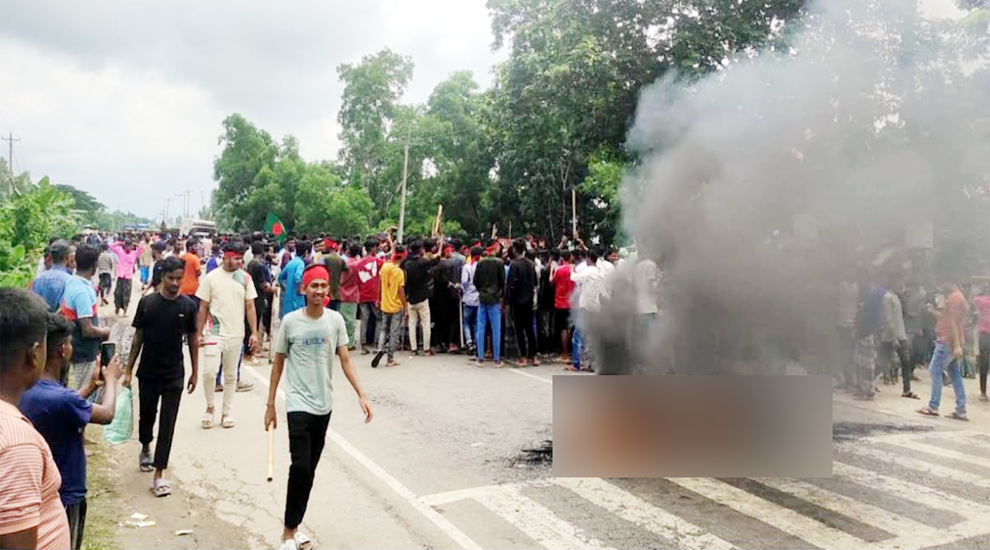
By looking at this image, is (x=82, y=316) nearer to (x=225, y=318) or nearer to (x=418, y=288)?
(x=225, y=318)

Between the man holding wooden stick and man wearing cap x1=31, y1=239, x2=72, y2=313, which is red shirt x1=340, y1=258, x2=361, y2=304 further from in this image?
the man holding wooden stick

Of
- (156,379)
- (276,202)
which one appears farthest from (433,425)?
(276,202)

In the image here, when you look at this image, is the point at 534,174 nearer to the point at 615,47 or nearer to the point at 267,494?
the point at 615,47

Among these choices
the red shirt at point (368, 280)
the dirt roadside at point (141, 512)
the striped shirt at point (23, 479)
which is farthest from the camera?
the red shirt at point (368, 280)

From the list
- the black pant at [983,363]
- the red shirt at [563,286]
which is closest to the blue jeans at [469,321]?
the red shirt at [563,286]

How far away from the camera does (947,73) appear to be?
738 cm

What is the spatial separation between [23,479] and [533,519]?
3220mm

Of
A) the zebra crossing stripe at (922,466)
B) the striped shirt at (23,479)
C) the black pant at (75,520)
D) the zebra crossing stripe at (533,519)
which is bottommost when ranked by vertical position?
the zebra crossing stripe at (533,519)

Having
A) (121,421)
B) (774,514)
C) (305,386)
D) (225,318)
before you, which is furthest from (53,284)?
(774,514)

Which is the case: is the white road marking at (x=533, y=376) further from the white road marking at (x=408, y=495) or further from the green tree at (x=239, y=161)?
the green tree at (x=239, y=161)

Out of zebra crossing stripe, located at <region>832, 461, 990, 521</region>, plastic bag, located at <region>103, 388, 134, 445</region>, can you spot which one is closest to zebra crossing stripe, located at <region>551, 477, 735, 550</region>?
zebra crossing stripe, located at <region>832, 461, 990, 521</region>

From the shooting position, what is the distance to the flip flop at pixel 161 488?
470 cm

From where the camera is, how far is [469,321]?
10.9 metres

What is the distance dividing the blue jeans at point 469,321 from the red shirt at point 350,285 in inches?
66.3
